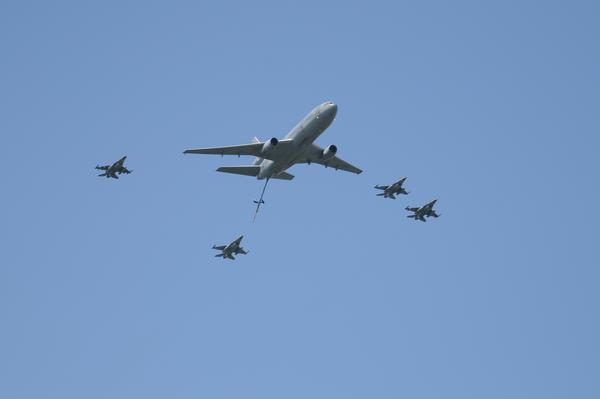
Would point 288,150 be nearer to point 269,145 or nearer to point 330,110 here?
point 269,145

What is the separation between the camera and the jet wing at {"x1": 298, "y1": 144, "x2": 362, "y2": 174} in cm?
8362

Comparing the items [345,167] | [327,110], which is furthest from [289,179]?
[327,110]

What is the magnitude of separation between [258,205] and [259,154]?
415 cm

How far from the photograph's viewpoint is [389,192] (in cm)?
8769

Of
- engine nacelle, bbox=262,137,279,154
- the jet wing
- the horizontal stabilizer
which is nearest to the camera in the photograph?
engine nacelle, bbox=262,137,279,154

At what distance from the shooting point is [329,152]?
8300 centimetres

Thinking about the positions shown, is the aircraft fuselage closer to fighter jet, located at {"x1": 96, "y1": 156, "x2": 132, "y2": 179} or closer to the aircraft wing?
the aircraft wing

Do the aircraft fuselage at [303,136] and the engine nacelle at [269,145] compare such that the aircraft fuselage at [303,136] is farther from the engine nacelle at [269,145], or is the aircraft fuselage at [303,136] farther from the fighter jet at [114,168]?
the fighter jet at [114,168]

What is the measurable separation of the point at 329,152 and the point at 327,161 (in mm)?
2047

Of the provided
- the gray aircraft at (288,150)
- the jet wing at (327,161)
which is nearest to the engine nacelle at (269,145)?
the gray aircraft at (288,150)

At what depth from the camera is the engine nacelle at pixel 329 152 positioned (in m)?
82.9

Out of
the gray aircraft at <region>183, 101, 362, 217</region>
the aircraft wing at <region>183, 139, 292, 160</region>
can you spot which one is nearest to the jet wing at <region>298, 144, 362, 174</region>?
the gray aircraft at <region>183, 101, 362, 217</region>

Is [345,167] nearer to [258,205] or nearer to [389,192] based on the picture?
[389,192]

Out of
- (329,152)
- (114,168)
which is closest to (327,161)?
(329,152)
